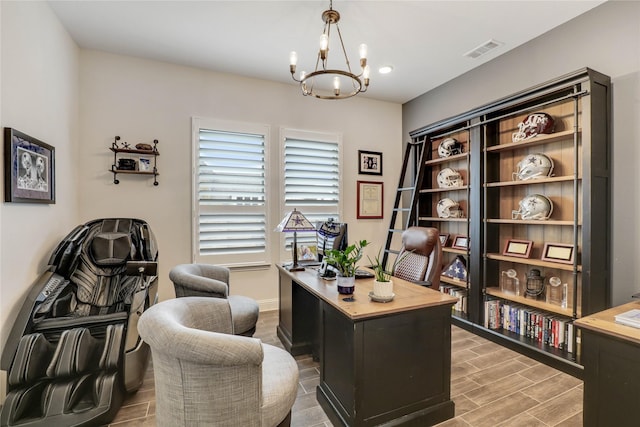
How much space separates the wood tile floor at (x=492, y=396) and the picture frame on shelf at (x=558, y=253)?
93 cm

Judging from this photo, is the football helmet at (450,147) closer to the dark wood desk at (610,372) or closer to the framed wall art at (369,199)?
the framed wall art at (369,199)

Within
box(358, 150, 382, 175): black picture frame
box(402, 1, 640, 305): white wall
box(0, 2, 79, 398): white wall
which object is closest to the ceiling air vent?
box(402, 1, 640, 305): white wall

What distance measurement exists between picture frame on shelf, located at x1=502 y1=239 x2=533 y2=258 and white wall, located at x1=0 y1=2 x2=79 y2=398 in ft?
13.6

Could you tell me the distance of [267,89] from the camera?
155 inches

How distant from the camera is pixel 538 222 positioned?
109 inches

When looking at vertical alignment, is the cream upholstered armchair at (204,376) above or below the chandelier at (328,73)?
below

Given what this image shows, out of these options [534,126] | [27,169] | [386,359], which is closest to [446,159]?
[534,126]

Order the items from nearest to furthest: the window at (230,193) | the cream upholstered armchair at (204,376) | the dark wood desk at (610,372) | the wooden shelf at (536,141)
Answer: the cream upholstered armchair at (204,376), the dark wood desk at (610,372), the wooden shelf at (536,141), the window at (230,193)

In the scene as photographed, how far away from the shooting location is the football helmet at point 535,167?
2.80m

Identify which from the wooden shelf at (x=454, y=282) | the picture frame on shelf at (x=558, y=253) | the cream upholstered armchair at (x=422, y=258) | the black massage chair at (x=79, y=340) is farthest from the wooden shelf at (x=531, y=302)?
the black massage chair at (x=79, y=340)

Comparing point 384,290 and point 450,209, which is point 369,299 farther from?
point 450,209

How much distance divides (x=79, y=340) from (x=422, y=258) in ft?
8.70

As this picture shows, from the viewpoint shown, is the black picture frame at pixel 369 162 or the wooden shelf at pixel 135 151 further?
the black picture frame at pixel 369 162

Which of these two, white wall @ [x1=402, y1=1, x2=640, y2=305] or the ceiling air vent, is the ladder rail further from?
white wall @ [x1=402, y1=1, x2=640, y2=305]
